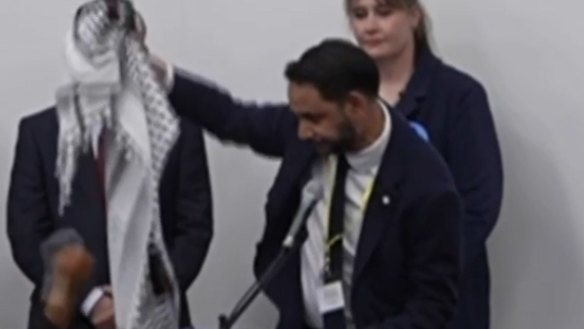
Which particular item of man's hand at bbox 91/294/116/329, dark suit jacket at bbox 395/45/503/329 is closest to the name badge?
man's hand at bbox 91/294/116/329

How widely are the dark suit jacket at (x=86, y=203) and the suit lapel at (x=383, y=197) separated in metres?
0.69

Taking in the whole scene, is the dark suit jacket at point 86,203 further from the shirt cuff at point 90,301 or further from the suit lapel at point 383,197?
the suit lapel at point 383,197

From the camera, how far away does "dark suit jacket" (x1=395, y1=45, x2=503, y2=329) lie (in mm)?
3373

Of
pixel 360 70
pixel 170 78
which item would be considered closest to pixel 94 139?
pixel 170 78

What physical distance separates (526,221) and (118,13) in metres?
1.23

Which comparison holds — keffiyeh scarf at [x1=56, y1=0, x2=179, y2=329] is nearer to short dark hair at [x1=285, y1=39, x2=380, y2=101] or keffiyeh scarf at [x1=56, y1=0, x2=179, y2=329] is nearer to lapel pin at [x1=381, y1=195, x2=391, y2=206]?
short dark hair at [x1=285, y1=39, x2=380, y2=101]

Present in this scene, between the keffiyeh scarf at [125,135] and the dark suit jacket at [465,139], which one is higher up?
the keffiyeh scarf at [125,135]

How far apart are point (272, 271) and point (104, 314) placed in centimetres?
62

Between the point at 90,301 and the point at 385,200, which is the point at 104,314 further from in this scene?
the point at 385,200

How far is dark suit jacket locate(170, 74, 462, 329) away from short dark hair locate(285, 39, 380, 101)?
109 millimetres

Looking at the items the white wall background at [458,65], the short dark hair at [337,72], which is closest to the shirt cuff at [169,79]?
the short dark hair at [337,72]

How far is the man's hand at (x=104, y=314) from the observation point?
3.10 m

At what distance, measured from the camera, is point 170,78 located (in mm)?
2977

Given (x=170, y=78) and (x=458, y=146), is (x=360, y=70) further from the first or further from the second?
(x=458, y=146)
